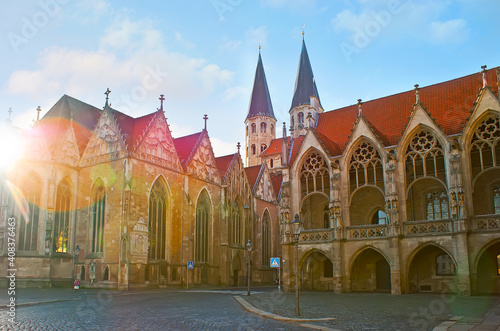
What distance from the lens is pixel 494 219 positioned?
2678cm

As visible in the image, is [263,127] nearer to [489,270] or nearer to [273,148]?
[273,148]

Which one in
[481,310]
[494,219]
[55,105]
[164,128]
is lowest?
[481,310]

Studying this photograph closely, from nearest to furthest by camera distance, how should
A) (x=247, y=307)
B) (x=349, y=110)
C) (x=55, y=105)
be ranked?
(x=247, y=307) < (x=349, y=110) < (x=55, y=105)

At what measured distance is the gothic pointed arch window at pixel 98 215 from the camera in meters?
37.0

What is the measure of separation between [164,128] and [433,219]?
923 inches

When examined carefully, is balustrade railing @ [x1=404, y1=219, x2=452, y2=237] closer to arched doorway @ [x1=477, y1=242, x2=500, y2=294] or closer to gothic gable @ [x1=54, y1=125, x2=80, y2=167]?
arched doorway @ [x1=477, y1=242, x2=500, y2=294]

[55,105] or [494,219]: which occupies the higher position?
[55,105]

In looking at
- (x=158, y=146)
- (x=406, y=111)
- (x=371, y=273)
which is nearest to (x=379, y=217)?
(x=371, y=273)

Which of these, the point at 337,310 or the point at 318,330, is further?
the point at 337,310

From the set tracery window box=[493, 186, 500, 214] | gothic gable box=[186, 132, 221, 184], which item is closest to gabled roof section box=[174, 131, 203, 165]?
gothic gable box=[186, 132, 221, 184]

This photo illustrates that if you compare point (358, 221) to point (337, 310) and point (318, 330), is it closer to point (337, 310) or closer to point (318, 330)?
point (337, 310)

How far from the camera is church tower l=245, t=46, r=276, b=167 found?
293 feet

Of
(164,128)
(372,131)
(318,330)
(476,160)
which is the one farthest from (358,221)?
(318,330)

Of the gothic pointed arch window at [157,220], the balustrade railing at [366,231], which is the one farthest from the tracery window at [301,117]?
the balustrade railing at [366,231]
